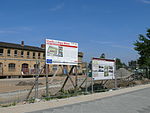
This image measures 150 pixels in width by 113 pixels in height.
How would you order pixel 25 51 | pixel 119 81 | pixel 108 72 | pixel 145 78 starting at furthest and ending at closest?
pixel 25 51
pixel 145 78
pixel 119 81
pixel 108 72

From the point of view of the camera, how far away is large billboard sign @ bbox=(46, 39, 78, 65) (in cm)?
1076

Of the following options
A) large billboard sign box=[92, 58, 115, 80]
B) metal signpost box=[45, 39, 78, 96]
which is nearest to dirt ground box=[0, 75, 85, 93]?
large billboard sign box=[92, 58, 115, 80]

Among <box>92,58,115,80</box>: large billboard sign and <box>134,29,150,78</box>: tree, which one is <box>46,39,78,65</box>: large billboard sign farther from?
<box>134,29,150,78</box>: tree

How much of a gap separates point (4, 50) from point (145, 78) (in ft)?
114

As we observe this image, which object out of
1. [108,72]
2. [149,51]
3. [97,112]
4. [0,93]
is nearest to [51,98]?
[0,93]

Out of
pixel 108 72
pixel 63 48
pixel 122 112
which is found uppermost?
pixel 63 48

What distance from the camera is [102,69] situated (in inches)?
551

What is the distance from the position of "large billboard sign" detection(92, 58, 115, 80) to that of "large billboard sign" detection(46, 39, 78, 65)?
1606mm

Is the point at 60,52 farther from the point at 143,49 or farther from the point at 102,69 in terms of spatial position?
the point at 143,49

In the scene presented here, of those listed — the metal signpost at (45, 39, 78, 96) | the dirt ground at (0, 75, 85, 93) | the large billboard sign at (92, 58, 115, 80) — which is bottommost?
the dirt ground at (0, 75, 85, 93)

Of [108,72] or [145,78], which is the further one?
[145,78]

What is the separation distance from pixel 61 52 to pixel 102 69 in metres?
3.94

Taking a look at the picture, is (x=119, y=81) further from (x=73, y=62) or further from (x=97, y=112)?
(x=97, y=112)

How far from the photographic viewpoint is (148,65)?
998 inches
